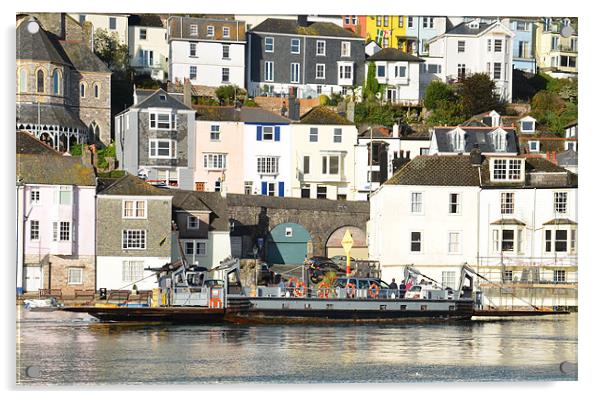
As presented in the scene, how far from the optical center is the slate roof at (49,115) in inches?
1455

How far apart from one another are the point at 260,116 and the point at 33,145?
21.4 ft

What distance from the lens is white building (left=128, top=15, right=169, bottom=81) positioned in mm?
43906

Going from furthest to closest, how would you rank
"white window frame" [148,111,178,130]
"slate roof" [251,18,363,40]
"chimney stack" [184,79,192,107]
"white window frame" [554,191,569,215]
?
"slate roof" [251,18,363,40]
"chimney stack" [184,79,192,107]
"white window frame" [148,111,178,130]
"white window frame" [554,191,569,215]

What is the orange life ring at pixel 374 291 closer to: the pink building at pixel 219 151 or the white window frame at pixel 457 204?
the white window frame at pixel 457 204

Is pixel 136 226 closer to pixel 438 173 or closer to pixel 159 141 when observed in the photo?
pixel 159 141

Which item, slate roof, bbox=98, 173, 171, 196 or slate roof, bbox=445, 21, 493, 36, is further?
slate roof, bbox=445, 21, 493, 36

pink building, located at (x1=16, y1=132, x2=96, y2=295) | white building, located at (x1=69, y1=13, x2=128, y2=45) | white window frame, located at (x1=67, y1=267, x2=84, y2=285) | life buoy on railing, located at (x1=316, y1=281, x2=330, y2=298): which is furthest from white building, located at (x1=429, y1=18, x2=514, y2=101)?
white window frame, located at (x1=67, y1=267, x2=84, y2=285)

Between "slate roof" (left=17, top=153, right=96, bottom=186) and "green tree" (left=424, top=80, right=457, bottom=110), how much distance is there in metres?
9.76

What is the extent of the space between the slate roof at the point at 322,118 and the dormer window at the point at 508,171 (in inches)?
206

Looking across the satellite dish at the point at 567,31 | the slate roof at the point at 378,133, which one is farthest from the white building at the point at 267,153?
the satellite dish at the point at 567,31

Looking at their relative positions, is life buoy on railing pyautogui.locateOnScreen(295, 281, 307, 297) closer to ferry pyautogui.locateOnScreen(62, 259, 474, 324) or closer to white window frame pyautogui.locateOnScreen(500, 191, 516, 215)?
ferry pyautogui.locateOnScreen(62, 259, 474, 324)

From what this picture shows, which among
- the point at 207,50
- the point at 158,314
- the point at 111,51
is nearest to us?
the point at 158,314

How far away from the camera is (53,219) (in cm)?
3306

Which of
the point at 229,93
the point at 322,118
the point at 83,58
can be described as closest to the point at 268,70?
the point at 229,93
